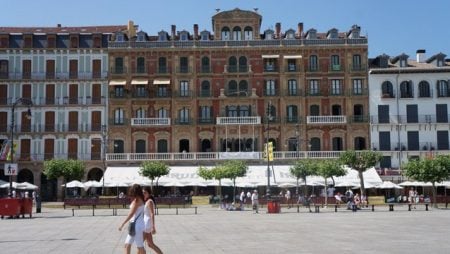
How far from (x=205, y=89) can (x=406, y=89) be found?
1950 centimetres

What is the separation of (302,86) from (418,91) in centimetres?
1119

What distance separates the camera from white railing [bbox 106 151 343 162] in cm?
5741

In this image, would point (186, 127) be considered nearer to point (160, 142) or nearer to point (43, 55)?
point (160, 142)

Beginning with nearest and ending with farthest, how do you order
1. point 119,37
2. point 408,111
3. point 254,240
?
1. point 254,240
2. point 408,111
3. point 119,37

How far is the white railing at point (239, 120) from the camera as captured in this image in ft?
191

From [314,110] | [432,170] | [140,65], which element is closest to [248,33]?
[314,110]

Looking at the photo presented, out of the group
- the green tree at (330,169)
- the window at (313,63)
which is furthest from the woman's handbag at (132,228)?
the window at (313,63)

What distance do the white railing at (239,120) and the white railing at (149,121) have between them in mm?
5142

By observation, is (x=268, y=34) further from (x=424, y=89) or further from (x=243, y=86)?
(x=424, y=89)

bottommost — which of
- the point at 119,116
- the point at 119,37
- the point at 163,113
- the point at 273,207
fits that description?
the point at 273,207

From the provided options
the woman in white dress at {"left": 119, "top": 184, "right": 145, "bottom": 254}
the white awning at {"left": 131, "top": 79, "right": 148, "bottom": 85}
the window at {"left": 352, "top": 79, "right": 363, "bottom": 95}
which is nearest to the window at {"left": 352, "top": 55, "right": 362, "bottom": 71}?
the window at {"left": 352, "top": 79, "right": 363, "bottom": 95}

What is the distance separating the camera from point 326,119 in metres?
58.4

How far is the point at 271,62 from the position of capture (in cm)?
5931

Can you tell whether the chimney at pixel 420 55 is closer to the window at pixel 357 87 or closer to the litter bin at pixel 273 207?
the window at pixel 357 87
